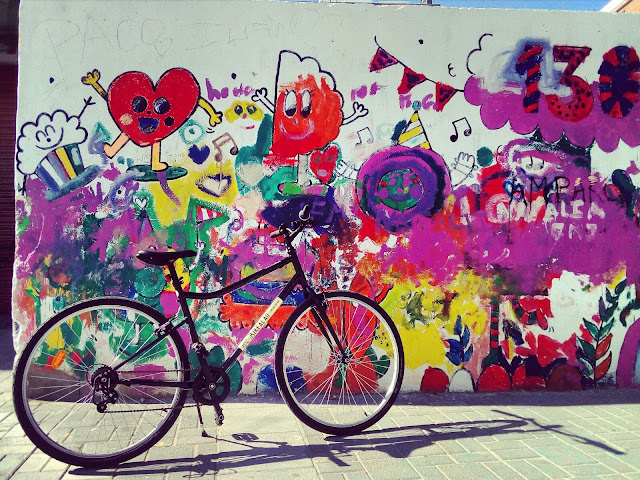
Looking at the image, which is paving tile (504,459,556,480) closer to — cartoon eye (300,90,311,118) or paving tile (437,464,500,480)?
paving tile (437,464,500,480)

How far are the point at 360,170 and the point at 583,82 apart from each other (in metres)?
1.97

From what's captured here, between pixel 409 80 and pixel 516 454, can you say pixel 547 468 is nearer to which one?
pixel 516 454

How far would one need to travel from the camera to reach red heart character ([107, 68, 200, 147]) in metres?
3.99

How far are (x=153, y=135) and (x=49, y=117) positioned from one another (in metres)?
0.77

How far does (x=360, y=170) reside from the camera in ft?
13.6

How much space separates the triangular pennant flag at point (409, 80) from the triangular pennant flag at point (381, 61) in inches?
5.2

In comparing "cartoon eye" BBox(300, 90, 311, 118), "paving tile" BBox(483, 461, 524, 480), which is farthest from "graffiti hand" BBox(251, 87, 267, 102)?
"paving tile" BBox(483, 461, 524, 480)

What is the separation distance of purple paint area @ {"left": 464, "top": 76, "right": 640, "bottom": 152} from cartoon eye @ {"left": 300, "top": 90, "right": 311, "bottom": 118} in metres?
1.25

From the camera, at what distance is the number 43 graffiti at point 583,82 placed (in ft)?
13.9

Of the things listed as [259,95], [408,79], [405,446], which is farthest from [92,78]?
[405,446]

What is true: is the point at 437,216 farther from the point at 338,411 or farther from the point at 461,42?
the point at 338,411

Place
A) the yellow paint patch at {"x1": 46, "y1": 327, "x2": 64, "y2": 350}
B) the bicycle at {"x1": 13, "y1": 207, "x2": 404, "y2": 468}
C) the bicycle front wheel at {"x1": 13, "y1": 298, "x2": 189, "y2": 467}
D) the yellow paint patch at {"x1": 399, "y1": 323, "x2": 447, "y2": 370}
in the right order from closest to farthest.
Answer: the bicycle front wheel at {"x1": 13, "y1": 298, "x2": 189, "y2": 467} < the bicycle at {"x1": 13, "y1": 207, "x2": 404, "y2": 468} < the yellow paint patch at {"x1": 46, "y1": 327, "x2": 64, "y2": 350} < the yellow paint patch at {"x1": 399, "y1": 323, "x2": 447, "y2": 370}

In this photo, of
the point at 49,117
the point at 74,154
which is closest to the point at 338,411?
the point at 74,154

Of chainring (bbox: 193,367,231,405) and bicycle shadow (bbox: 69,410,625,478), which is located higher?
chainring (bbox: 193,367,231,405)
